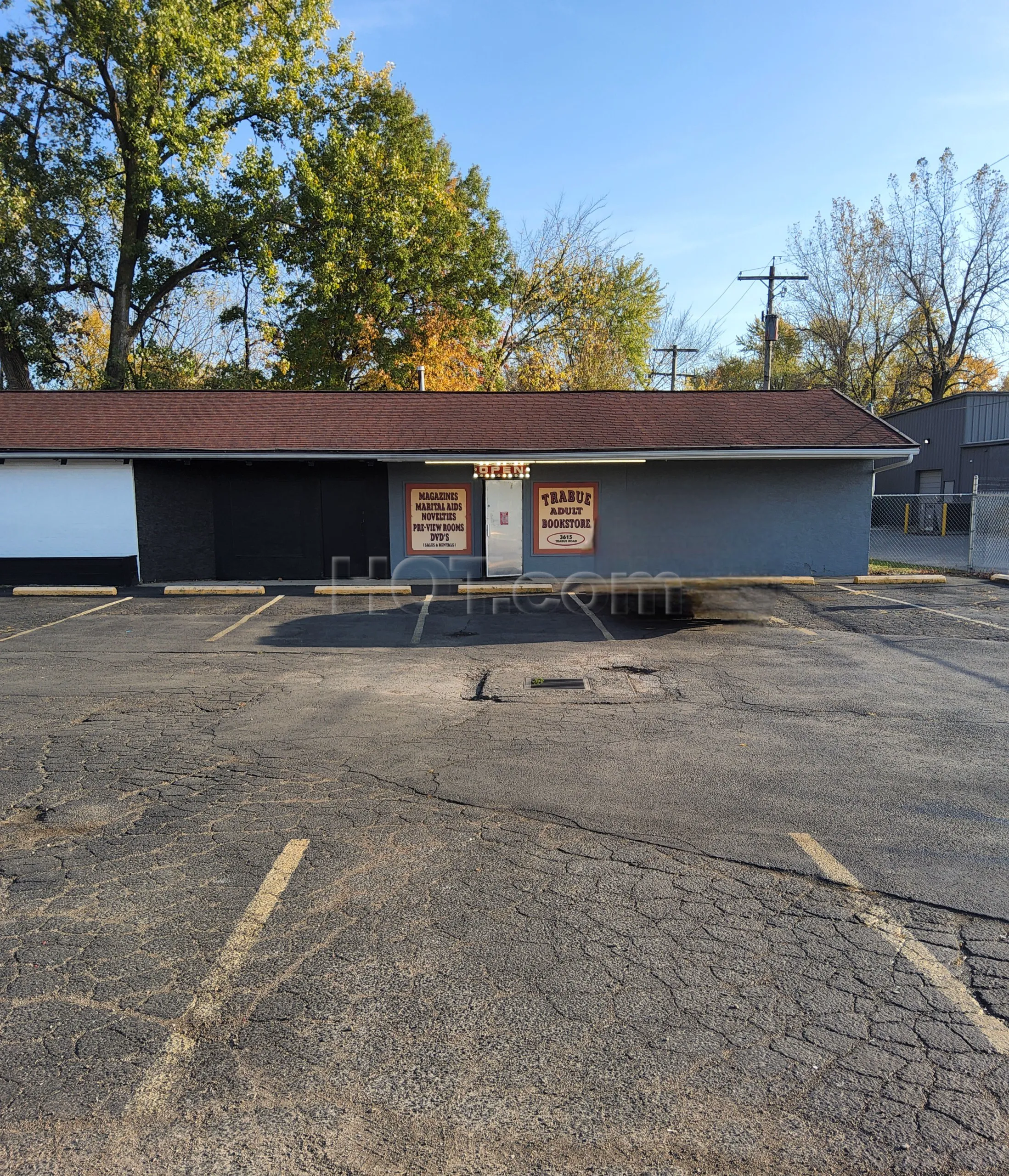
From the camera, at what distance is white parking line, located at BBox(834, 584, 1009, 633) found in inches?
509

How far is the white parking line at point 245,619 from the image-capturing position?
12.5 meters

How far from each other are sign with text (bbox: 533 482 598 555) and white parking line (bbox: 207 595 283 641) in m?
6.06

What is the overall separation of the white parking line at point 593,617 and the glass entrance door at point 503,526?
2.52 meters

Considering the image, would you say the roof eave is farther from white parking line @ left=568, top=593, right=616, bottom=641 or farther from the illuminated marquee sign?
white parking line @ left=568, top=593, right=616, bottom=641

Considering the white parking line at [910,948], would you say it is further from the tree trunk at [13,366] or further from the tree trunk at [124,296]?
the tree trunk at [13,366]

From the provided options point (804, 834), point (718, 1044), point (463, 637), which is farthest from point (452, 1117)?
point (463, 637)

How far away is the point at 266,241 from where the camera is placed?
29.3 m

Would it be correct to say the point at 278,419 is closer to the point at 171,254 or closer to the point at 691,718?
the point at 691,718

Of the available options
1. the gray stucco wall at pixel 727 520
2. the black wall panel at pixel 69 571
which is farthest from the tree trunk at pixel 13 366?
the gray stucco wall at pixel 727 520

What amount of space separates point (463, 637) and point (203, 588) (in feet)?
23.0

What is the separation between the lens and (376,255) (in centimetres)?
3041

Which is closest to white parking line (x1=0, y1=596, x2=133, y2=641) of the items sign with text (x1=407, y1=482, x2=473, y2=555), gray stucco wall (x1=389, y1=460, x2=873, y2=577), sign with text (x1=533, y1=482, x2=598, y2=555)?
gray stucco wall (x1=389, y1=460, x2=873, y2=577)

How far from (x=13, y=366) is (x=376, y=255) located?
14.3 metres

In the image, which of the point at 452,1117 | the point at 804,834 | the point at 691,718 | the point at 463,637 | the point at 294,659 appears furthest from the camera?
the point at 463,637
